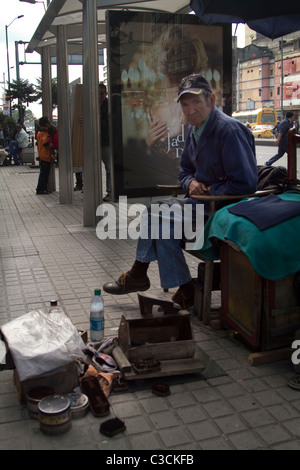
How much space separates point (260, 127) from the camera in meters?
55.2

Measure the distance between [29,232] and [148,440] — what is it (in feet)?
19.1

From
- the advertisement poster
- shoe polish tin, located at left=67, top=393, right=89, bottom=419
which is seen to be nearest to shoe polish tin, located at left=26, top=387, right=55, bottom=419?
shoe polish tin, located at left=67, top=393, right=89, bottom=419

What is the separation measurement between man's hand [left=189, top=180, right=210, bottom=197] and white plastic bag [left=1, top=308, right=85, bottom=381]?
156 centimetres

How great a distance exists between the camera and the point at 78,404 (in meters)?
2.86

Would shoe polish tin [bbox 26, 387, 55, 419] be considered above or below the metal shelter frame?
below

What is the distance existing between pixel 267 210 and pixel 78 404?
5.51ft

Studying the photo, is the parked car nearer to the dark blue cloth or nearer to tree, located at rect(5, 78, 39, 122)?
tree, located at rect(5, 78, 39, 122)

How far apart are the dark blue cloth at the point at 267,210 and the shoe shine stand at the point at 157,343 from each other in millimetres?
782

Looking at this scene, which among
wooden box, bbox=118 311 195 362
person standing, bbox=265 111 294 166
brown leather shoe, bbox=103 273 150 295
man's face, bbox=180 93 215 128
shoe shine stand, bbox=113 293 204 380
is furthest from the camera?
person standing, bbox=265 111 294 166

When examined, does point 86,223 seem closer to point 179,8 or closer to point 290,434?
point 179,8

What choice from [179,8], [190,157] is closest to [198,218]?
[190,157]

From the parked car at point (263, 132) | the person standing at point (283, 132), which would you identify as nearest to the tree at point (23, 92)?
the parked car at point (263, 132)

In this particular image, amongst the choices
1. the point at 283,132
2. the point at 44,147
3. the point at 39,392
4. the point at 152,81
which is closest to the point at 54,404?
the point at 39,392

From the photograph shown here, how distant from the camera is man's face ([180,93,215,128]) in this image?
160 inches
